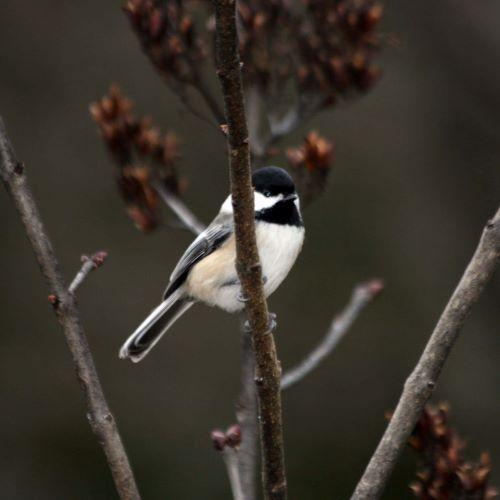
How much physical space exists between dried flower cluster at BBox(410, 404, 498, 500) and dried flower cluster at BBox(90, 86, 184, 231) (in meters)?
1.35

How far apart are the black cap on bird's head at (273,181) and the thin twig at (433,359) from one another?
111cm

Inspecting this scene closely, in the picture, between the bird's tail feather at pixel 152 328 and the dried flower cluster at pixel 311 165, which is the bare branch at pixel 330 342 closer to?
the dried flower cluster at pixel 311 165

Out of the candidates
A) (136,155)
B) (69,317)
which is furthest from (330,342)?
(136,155)

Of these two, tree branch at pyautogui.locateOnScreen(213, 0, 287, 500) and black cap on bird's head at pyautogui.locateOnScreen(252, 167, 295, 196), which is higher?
black cap on bird's head at pyautogui.locateOnScreen(252, 167, 295, 196)

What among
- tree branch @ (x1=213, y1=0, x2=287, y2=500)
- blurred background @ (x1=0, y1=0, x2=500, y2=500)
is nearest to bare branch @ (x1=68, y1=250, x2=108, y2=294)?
tree branch @ (x1=213, y1=0, x2=287, y2=500)

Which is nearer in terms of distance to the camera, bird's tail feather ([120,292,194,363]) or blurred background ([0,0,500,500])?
bird's tail feather ([120,292,194,363])

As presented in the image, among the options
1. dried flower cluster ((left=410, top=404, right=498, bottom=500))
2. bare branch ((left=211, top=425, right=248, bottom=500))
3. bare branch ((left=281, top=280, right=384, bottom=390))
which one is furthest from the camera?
bare branch ((left=281, top=280, right=384, bottom=390))

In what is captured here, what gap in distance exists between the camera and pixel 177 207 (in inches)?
117

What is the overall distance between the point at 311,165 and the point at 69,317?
131cm

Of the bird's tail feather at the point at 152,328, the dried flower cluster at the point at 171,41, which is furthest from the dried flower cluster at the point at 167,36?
the bird's tail feather at the point at 152,328

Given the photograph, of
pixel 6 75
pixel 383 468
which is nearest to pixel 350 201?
pixel 6 75

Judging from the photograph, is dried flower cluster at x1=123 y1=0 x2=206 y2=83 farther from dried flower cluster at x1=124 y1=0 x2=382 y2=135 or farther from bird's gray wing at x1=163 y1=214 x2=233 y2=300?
bird's gray wing at x1=163 y1=214 x2=233 y2=300

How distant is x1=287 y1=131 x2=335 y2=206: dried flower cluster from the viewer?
2873mm

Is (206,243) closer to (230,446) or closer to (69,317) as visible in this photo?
(230,446)
